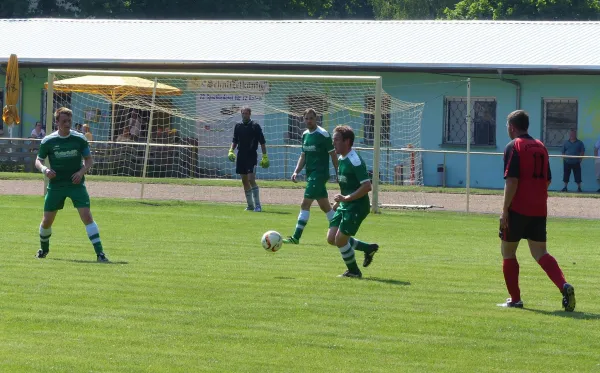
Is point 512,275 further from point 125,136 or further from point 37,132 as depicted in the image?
point 37,132

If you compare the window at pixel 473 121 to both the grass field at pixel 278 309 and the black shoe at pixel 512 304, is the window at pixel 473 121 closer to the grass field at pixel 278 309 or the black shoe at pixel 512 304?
the grass field at pixel 278 309

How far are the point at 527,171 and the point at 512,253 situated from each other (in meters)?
0.79

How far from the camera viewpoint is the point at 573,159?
32.0m

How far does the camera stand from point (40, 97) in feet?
125

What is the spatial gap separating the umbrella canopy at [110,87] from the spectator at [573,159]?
1081cm

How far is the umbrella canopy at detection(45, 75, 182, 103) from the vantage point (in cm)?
3161

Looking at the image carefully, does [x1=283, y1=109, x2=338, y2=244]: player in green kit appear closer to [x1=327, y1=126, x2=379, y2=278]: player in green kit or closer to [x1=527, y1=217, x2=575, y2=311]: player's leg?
[x1=327, y1=126, x2=379, y2=278]: player in green kit

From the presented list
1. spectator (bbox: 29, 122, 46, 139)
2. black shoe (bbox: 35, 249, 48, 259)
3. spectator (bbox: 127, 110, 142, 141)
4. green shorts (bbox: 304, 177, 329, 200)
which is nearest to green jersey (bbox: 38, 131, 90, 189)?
black shoe (bbox: 35, 249, 48, 259)

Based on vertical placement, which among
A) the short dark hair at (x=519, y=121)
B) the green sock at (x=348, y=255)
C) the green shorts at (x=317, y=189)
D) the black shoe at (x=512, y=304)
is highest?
the short dark hair at (x=519, y=121)

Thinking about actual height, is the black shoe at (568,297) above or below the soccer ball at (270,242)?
below

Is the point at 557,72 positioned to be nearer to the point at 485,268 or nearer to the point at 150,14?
the point at 485,268

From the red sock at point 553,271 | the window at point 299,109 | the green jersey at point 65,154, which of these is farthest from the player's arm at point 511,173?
the window at point 299,109

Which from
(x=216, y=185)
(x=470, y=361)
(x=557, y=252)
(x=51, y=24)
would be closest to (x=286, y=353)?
(x=470, y=361)

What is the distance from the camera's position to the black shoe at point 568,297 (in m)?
10.5
